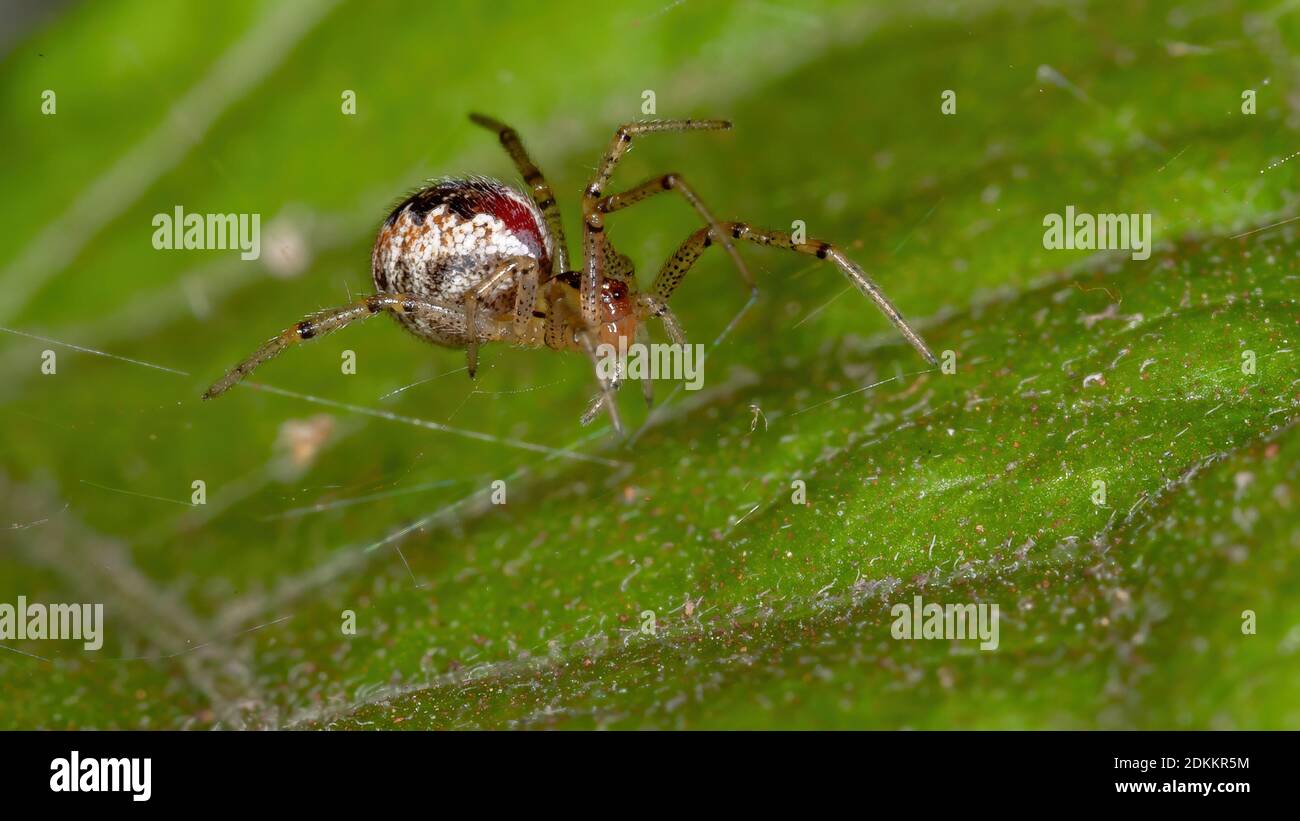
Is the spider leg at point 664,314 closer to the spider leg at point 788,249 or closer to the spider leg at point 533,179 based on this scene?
the spider leg at point 788,249

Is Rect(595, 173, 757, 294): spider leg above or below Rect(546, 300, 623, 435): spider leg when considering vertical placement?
above

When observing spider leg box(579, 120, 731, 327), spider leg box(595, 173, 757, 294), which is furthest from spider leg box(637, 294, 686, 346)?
spider leg box(595, 173, 757, 294)

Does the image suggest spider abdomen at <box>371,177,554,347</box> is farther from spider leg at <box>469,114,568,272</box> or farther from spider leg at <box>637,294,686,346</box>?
spider leg at <box>637,294,686,346</box>

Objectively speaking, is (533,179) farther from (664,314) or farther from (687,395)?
(687,395)

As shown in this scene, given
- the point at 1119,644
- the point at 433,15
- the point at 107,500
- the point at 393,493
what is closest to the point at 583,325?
the point at 393,493

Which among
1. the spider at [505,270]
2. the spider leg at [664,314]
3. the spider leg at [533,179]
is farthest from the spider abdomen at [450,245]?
the spider leg at [664,314]
